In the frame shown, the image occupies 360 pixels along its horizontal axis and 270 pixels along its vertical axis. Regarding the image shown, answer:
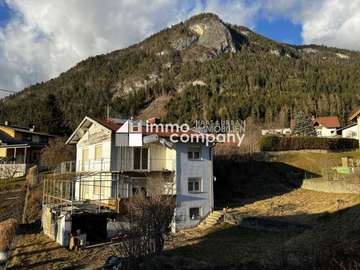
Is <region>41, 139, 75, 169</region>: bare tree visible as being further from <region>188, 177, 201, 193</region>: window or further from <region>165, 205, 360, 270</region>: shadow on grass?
<region>165, 205, 360, 270</region>: shadow on grass

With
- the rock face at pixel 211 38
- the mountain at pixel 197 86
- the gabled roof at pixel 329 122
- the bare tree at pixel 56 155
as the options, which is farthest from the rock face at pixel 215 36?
the bare tree at pixel 56 155

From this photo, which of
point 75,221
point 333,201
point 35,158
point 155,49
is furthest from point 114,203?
point 155,49

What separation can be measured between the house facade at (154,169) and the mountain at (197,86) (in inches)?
1538

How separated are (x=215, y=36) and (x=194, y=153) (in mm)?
164038

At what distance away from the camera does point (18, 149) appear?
168ft

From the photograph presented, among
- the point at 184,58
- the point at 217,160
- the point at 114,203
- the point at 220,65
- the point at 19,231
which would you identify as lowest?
the point at 19,231

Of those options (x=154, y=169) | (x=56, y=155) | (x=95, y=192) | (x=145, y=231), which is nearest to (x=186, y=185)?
(x=154, y=169)

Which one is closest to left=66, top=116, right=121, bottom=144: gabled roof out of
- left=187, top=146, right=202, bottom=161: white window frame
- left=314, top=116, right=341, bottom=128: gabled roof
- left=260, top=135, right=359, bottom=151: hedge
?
left=187, top=146, right=202, bottom=161: white window frame

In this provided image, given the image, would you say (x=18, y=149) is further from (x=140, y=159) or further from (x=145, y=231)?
(x=145, y=231)

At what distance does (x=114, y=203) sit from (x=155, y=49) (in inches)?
7016

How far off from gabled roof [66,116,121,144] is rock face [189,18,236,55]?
14765cm

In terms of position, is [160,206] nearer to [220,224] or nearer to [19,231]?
[220,224]

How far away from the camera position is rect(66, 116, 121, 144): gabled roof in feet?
93.1

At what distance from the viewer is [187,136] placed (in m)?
28.2
